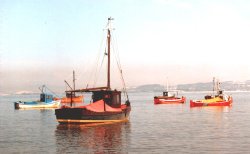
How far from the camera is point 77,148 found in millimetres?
29375

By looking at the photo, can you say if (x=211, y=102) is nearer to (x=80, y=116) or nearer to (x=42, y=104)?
(x=42, y=104)

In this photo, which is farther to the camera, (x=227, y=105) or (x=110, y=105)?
(x=227, y=105)

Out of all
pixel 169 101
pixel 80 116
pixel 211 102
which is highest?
pixel 80 116

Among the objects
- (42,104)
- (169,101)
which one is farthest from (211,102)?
(42,104)

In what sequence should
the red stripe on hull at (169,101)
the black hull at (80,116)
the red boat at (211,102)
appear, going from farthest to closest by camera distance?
the red stripe on hull at (169,101)
the red boat at (211,102)
the black hull at (80,116)

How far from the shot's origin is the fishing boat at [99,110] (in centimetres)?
4238

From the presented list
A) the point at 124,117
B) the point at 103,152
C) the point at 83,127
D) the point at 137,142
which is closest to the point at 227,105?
the point at 124,117

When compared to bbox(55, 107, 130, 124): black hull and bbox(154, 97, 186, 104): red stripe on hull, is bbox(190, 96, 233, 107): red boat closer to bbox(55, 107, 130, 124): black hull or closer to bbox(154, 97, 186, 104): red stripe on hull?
bbox(154, 97, 186, 104): red stripe on hull

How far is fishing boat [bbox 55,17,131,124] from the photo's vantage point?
42.4m

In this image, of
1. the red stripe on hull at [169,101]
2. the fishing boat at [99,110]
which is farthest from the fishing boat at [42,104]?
the fishing boat at [99,110]

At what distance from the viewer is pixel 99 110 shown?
1716 inches

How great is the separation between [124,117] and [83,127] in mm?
8198

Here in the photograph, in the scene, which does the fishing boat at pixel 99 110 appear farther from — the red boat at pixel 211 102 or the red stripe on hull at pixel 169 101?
the red stripe on hull at pixel 169 101

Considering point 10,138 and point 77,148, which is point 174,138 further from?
point 10,138
